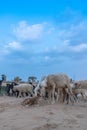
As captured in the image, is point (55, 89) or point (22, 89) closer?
point (55, 89)

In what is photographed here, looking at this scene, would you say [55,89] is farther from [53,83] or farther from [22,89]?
[22,89]

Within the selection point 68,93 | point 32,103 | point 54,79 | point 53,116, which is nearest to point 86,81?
point 68,93

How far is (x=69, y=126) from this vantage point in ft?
33.5

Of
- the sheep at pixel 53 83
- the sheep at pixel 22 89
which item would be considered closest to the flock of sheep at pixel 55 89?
the sheep at pixel 53 83

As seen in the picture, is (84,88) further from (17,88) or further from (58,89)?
(17,88)

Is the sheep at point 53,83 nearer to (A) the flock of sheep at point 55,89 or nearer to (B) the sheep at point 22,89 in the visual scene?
(A) the flock of sheep at point 55,89

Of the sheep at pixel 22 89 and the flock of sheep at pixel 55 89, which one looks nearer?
the flock of sheep at pixel 55 89

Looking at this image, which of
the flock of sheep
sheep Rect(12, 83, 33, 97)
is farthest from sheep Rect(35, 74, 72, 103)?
sheep Rect(12, 83, 33, 97)

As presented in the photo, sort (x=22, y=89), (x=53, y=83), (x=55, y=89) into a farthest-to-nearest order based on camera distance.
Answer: (x=22, y=89)
(x=55, y=89)
(x=53, y=83)

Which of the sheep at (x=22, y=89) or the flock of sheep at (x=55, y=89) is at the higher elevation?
the sheep at (x=22, y=89)

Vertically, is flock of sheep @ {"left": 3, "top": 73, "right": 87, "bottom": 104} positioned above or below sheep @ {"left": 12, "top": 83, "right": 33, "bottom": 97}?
below

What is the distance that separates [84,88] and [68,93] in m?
4.72

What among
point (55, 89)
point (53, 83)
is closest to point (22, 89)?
point (55, 89)

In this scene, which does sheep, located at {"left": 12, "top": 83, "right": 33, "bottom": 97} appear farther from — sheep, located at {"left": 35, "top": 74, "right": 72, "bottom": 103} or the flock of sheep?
sheep, located at {"left": 35, "top": 74, "right": 72, "bottom": 103}
